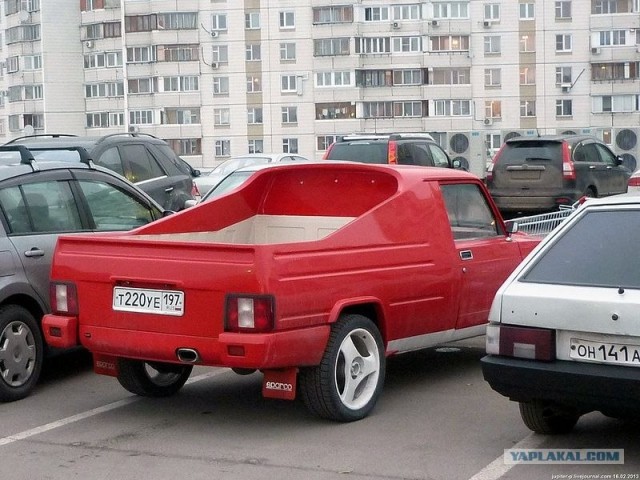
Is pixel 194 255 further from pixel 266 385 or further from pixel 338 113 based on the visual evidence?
pixel 338 113

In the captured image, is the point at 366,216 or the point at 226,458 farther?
the point at 366,216

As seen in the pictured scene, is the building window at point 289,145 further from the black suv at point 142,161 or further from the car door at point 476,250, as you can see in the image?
the car door at point 476,250

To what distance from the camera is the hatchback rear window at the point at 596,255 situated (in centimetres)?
597

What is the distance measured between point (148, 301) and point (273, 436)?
45.9 inches

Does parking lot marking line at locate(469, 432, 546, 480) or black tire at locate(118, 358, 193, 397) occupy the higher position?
black tire at locate(118, 358, 193, 397)

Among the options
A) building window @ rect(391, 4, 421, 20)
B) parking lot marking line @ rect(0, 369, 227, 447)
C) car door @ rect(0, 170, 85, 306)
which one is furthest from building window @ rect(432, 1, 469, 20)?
parking lot marking line @ rect(0, 369, 227, 447)

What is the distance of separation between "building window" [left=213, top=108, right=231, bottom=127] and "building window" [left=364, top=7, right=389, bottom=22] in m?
11.7

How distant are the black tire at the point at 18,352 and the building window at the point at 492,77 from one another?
2702 inches

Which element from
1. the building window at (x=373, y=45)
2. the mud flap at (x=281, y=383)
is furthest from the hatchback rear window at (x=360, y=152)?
the building window at (x=373, y=45)

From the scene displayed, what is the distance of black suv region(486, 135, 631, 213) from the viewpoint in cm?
1891

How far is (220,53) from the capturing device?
77.9 meters

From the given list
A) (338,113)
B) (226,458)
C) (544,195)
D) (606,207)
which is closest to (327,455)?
(226,458)

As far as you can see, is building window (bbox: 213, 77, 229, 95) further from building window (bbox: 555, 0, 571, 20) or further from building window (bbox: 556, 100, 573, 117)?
building window (bbox: 555, 0, 571, 20)

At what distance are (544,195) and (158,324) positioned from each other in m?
13.0
